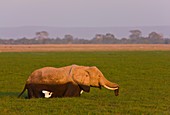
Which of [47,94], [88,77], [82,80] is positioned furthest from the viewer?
[47,94]

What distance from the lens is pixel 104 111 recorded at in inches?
601

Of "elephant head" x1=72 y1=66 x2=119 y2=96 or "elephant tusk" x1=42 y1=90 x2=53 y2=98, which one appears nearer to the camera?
"elephant head" x1=72 y1=66 x2=119 y2=96

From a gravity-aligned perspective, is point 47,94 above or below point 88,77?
below

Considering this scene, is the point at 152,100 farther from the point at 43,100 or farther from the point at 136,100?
the point at 43,100

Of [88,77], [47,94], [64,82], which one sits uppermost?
[88,77]

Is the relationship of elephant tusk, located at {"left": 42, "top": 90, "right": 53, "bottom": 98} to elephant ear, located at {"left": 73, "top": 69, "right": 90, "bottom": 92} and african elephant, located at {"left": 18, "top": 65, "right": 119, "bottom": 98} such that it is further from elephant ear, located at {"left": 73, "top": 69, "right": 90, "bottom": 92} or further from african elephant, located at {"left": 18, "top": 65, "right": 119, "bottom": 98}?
elephant ear, located at {"left": 73, "top": 69, "right": 90, "bottom": 92}

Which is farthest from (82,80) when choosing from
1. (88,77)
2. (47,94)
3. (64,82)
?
(47,94)

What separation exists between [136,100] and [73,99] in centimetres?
234

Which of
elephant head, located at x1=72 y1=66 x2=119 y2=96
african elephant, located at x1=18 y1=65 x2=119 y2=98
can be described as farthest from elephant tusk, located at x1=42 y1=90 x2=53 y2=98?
elephant head, located at x1=72 y1=66 x2=119 y2=96

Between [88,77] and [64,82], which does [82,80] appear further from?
[64,82]

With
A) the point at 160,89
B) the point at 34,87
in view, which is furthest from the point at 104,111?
the point at 160,89

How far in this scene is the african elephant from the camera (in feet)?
59.4

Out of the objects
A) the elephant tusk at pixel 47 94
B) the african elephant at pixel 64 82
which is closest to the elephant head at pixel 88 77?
the african elephant at pixel 64 82

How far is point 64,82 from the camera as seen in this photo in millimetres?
18094
